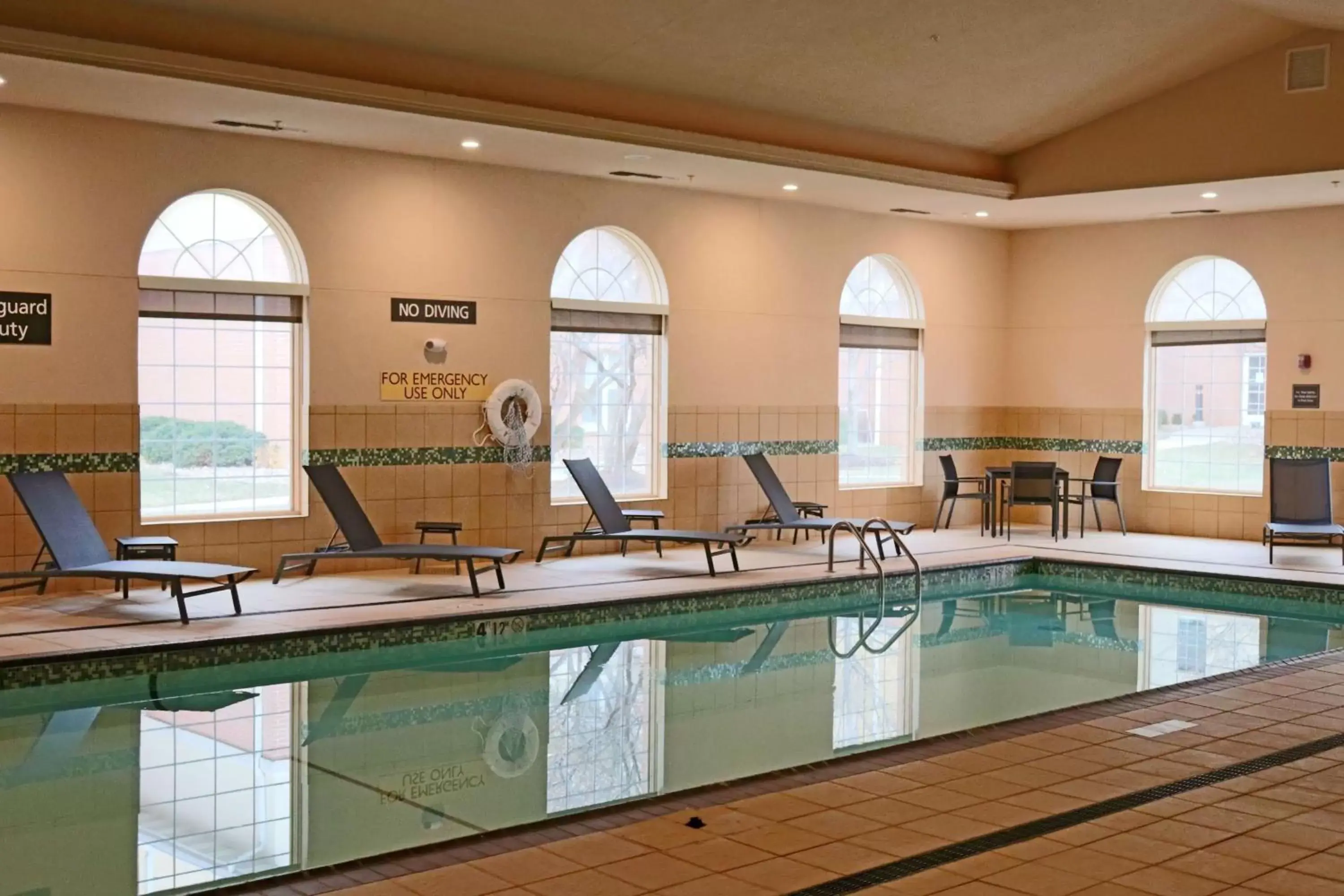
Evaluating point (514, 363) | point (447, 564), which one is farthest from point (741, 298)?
point (447, 564)

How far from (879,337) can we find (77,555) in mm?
8161

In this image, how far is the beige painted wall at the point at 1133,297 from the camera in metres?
13.0

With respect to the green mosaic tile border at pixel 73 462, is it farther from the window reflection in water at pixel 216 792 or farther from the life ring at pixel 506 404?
the window reflection in water at pixel 216 792

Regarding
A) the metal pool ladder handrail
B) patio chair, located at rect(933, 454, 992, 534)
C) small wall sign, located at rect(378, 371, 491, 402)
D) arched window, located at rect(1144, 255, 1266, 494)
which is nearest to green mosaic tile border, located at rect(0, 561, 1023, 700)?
the metal pool ladder handrail

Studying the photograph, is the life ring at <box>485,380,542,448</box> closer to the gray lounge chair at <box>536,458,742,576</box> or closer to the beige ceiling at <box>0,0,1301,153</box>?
the gray lounge chair at <box>536,458,742,576</box>

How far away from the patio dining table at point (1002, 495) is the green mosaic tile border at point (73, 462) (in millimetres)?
7757

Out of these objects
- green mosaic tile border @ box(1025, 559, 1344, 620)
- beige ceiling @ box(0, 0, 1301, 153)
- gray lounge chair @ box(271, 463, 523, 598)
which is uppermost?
beige ceiling @ box(0, 0, 1301, 153)

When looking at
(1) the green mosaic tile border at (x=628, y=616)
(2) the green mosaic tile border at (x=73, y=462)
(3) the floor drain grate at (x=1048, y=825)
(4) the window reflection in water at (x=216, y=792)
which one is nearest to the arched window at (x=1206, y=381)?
(1) the green mosaic tile border at (x=628, y=616)

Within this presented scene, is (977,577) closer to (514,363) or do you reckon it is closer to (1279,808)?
(514,363)

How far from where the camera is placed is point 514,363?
11.2 meters

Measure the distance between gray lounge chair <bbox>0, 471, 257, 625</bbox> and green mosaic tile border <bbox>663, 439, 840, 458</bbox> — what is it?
179 inches

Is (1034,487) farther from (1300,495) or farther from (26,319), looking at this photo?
(26,319)

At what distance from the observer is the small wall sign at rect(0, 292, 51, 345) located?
8.89 metres

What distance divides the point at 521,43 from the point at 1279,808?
21.2 ft
